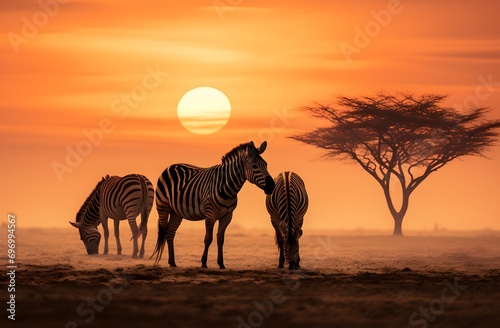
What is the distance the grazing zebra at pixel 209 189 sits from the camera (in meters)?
19.8

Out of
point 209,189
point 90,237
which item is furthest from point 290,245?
point 90,237

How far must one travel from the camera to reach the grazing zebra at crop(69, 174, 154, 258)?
26406 mm

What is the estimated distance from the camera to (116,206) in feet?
88.3

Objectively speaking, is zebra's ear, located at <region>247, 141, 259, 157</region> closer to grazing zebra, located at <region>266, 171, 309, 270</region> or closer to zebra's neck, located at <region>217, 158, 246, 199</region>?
zebra's neck, located at <region>217, 158, 246, 199</region>

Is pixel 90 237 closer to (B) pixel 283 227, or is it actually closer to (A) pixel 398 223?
(B) pixel 283 227

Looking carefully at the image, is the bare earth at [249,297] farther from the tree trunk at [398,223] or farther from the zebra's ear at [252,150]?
the tree trunk at [398,223]

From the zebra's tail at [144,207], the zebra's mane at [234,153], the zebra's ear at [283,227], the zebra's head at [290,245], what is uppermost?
the zebra's mane at [234,153]

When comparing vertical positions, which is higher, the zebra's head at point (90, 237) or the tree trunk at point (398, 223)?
the tree trunk at point (398, 223)

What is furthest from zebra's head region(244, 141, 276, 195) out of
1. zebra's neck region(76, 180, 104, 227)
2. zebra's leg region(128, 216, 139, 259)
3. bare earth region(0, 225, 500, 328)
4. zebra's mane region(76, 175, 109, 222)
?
zebra's mane region(76, 175, 109, 222)

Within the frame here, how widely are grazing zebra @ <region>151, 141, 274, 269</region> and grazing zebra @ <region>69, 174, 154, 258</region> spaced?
12.7 ft

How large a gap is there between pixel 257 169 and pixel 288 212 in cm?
128

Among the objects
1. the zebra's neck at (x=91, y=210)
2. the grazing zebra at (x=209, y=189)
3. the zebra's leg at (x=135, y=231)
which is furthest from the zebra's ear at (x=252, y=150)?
the zebra's neck at (x=91, y=210)

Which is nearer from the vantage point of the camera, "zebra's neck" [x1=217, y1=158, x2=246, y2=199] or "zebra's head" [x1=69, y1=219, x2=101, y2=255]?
"zebra's neck" [x1=217, y1=158, x2=246, y2=199]

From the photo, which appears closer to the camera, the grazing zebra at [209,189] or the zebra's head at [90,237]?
the grazing zebra at [209,189]
